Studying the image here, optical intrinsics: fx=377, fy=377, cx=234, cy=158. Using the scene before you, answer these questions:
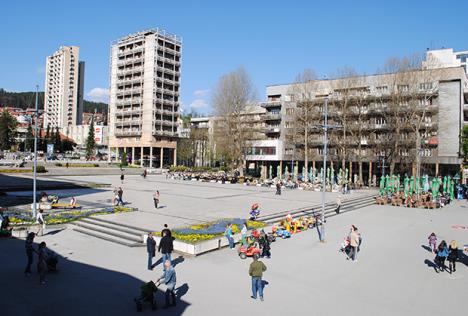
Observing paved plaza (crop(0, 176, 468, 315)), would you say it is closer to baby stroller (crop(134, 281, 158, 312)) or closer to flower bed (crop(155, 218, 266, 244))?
baby stroller (crop(134, 281, 158, 312))

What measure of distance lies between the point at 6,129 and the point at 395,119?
98080 millimetres

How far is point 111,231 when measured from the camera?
19547 millimetres

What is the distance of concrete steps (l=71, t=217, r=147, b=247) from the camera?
705 inches

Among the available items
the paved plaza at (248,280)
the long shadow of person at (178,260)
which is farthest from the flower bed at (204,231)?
the paved plaza at (248,280)

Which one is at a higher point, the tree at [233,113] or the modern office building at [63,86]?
the modern office building at [63,86]

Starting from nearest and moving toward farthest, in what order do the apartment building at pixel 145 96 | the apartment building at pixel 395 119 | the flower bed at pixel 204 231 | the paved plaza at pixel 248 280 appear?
the paved plaza at pixel 248 280
the flower bed at pixel 204 231
the apartment building at pixel 395 119
the apartment building at pixel 145 96

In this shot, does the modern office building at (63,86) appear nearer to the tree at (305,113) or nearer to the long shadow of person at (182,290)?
the tree at (305,113)

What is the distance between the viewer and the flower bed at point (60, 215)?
2022 cm

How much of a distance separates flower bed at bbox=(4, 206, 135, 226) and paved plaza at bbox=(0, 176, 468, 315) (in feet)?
5.60

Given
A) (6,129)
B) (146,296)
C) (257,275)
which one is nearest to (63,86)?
(6,129)

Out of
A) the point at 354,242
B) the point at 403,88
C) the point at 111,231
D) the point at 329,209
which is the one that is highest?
the point at 403,88

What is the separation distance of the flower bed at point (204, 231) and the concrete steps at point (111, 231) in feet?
6.17

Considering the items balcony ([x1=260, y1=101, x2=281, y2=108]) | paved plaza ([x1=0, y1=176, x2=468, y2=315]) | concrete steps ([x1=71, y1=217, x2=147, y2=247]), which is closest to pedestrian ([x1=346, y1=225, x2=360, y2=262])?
paved plaza ([x1=0, y1=176, x2=468, y2=315])

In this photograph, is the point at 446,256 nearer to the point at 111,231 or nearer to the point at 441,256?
the point at 441,256
